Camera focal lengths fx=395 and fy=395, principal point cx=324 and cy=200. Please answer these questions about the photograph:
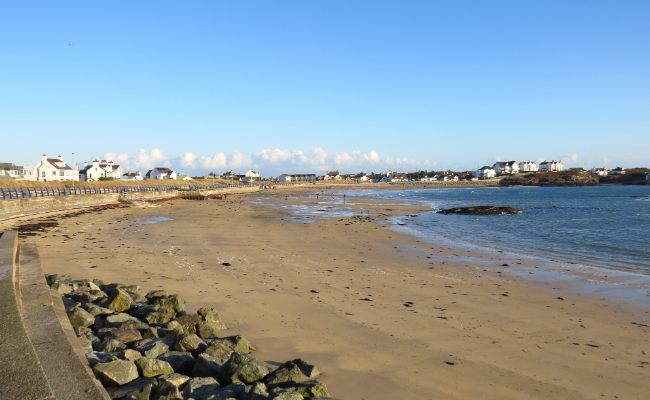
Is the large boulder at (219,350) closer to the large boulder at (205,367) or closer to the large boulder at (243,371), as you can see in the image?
the large boulder at (205,367)

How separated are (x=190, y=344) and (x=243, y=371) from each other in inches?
51.8

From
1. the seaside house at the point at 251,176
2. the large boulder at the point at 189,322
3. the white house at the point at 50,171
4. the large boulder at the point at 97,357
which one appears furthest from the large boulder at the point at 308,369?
the seaside house at the point at 251,176

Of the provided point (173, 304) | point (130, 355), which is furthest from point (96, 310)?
point (130, 355)

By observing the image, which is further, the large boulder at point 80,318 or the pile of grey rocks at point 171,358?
the large boulder at point 80,318

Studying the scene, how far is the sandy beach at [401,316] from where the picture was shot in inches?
210

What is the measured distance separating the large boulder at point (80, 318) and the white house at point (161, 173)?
135 m

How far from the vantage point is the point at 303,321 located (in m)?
7.41

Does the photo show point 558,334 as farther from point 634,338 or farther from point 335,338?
point 335,338

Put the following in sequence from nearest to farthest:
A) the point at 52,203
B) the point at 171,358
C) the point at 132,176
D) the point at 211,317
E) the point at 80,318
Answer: the point at 171,358 < the point at 80,318 < the point at 211,317 < the point at 52,203 < the point at 132,176

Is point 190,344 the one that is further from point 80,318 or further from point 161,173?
point 161,173

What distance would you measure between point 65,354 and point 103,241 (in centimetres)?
1433

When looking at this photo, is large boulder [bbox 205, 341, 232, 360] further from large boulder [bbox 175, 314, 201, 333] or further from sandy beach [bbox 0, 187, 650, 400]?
large boulder [bbox 175, 314, 201, 333]

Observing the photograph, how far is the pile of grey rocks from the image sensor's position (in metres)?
4.35

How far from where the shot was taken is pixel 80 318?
6.25m
